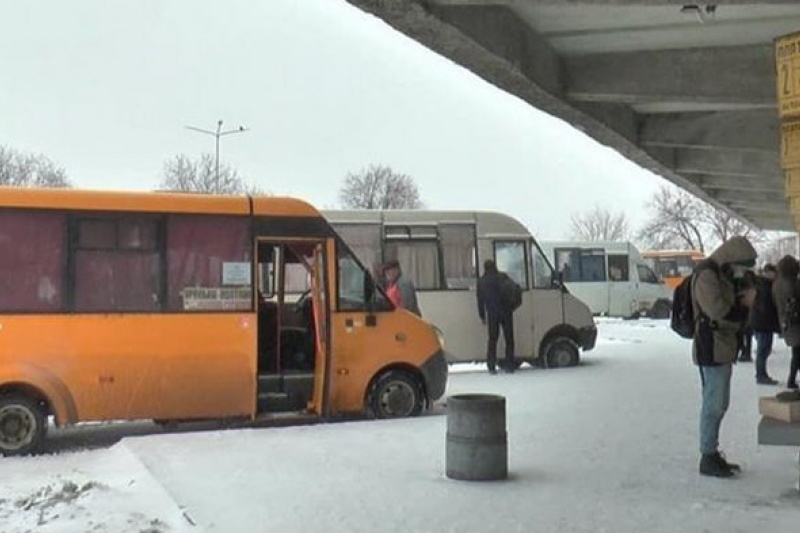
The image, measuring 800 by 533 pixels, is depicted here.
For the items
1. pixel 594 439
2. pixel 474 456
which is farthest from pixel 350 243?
pixel 474 456

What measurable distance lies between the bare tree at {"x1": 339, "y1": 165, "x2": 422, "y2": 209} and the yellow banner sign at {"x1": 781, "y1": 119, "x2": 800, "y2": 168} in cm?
6959

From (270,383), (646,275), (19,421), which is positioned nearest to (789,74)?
(270,383)

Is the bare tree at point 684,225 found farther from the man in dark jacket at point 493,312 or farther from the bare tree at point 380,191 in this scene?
the man in dark jacket at point 493,312

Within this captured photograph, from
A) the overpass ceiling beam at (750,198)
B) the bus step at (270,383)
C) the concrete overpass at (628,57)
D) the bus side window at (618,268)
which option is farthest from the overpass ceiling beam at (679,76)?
the bus side window at (618,268)

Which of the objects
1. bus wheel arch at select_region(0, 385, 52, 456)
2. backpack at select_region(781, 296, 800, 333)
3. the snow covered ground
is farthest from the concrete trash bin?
backpack at select_region(781, 296, 800, 333)

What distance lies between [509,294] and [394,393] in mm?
4954

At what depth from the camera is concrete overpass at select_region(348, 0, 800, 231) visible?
22.8ft

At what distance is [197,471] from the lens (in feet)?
26.2

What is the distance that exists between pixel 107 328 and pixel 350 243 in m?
6.32

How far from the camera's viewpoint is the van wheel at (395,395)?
37.0 feet

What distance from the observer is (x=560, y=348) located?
673 inches

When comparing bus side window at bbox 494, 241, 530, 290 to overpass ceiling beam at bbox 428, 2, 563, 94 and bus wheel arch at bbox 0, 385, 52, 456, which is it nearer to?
overpass ceiling beam at bbox 428, 2, 563, 94

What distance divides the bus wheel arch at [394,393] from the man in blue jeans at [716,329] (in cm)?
441

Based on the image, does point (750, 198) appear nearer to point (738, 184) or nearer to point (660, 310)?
point (738, 184)
